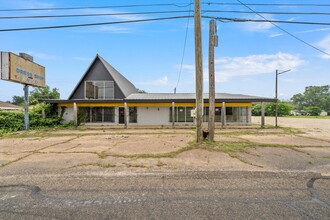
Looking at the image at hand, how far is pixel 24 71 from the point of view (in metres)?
15.2

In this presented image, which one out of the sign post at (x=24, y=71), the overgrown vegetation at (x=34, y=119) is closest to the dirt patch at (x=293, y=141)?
the sign post at (x=24, y=71)

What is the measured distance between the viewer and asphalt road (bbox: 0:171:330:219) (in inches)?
118

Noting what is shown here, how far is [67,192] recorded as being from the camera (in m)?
3.83

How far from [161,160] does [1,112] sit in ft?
54.1

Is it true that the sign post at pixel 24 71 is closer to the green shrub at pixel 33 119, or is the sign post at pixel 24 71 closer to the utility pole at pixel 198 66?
the green shrub at pixel 33 119

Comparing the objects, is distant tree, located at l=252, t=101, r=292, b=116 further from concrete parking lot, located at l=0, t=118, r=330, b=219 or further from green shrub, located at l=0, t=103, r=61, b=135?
green shrub, located at l=0, t=103, r=61, b=135

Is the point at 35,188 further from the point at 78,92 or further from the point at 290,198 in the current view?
the point at 78,92

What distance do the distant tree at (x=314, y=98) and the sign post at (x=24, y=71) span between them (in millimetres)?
84150

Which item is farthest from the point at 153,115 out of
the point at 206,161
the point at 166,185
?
the point at 166,185

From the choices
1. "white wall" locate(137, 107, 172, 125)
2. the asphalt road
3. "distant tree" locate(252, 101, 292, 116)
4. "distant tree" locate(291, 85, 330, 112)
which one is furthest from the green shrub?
"distant tree" locate(291, 85, 330, 112)

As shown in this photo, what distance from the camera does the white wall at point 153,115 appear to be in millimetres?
19844

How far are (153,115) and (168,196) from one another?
16.4m

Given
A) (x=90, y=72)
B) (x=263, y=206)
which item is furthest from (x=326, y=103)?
(x=263, y=206)

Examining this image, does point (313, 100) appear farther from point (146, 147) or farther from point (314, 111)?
point (146, 147)
